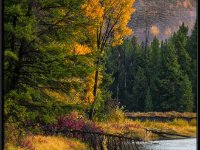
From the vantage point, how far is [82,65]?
20.8ft

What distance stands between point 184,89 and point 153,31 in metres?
0.66

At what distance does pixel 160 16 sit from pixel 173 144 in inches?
48.7

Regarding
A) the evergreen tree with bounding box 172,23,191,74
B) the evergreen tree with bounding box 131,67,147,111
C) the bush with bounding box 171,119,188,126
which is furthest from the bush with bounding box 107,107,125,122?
the evergreen tree with bounding box 172,23,191,74

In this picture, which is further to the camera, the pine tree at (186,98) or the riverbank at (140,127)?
Answer: the riverbank at (140,127)

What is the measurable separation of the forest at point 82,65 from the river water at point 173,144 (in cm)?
30

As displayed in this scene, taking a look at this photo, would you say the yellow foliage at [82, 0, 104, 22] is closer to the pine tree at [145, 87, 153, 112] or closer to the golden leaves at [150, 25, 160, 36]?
the golden leaves at [150, 25, 160, 36]

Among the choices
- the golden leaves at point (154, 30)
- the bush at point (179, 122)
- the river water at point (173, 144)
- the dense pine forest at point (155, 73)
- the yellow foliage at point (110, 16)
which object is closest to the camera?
the river water at point (173, 144)

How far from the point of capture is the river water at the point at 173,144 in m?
5.54

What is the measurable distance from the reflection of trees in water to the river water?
3.28ft

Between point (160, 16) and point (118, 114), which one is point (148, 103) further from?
point (160, 16)

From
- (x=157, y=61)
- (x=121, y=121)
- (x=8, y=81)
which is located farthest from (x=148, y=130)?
(x=8, y=81)

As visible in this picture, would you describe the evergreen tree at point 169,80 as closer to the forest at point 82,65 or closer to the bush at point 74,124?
the forest at point 82,65

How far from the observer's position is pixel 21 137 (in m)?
6.25

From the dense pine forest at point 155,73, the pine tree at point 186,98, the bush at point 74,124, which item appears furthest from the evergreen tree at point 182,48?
the bush at point 74,124
